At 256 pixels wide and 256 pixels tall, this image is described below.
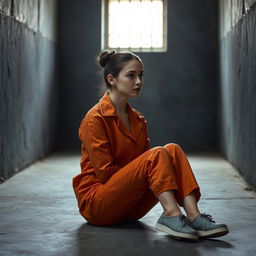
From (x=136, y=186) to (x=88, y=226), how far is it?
1.66ft

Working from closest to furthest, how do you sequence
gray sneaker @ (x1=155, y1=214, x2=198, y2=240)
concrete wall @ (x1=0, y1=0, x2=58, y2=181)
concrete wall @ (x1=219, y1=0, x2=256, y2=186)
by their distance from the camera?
1. gray sneaker @ (x1=155, y1=214, x2=198, y2=240)
2. concrete wall @ (x1=219, y1=0, x2=256, y2=186)
3. concrete wall @ (x1=0, y1=0, x2=58, y2=181)

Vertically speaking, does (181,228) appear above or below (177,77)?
below

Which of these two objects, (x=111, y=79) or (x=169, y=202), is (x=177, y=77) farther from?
(x=169, y=202)

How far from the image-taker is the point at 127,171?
114 inches

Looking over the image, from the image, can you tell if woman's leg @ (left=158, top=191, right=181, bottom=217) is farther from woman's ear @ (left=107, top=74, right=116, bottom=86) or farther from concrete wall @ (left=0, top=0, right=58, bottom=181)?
concrete wall @ (left=0, top=0, right=58, bottom=181)

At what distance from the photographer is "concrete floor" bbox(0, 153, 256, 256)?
2.70 meters

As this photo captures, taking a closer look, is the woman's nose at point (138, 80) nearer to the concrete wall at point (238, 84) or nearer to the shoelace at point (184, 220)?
the shoelace at point (184, 220)

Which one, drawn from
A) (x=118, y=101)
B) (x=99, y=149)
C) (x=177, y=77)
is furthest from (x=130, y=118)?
(x=177, y=77)

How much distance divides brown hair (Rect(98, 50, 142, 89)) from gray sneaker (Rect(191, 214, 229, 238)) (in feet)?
3.06

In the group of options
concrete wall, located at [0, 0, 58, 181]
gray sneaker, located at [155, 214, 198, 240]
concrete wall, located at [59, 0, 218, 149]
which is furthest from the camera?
concrete wall, located at [59, 0, 218, 149]

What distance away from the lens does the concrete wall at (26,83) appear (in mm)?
5234

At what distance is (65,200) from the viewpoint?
4180 millimetres

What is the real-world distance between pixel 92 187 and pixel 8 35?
8.76 ft

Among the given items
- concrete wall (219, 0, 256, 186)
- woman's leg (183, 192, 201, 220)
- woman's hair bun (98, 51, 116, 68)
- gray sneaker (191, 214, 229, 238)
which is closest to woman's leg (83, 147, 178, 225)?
woman's leg (183, 192, 201, 220)
